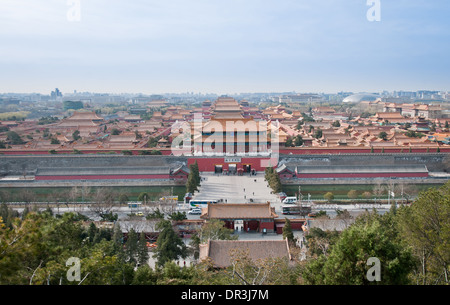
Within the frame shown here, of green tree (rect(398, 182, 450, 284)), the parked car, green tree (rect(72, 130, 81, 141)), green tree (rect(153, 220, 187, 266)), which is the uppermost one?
green tree (rect(72, 130, 81, 141))

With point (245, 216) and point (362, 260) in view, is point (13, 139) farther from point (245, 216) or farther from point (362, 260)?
point (362, 260)

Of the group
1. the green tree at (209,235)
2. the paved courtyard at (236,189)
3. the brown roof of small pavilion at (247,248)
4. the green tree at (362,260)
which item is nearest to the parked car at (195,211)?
the paved courtyard at (236,189)

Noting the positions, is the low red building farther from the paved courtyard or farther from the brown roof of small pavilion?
the brown roof of small pavilion

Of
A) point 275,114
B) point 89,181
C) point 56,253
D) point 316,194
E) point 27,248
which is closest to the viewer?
point 27,248

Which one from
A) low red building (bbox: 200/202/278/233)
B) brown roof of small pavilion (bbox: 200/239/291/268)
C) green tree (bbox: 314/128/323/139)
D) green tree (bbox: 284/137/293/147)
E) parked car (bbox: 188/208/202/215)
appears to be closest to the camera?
brown roof of small pavilion (bbox: 200/239/291/268)

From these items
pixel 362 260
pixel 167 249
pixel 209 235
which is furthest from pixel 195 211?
pixel 362 260

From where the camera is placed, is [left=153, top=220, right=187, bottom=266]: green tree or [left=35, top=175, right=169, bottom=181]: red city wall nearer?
[left=153, top=220, right=187, bottom=266]: green tree

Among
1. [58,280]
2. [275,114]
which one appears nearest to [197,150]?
[58,280]

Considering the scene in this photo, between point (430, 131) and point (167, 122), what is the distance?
25.2m

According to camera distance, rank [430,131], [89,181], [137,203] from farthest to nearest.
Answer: [430,131]
[89,181]
[137,203]

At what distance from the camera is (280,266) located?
5805 mm

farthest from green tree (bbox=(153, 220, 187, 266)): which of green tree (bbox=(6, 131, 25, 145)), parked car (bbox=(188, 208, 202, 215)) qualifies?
green tree (bbox=(6, 131, 25, 145))

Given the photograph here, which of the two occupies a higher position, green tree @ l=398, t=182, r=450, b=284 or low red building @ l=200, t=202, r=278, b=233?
green tree @ l=398, t=182, r=450, b=284
